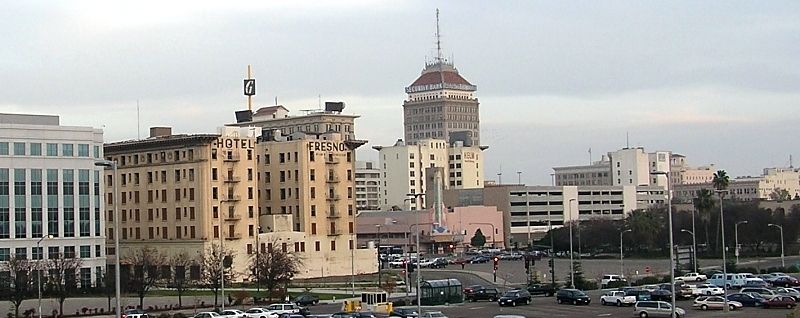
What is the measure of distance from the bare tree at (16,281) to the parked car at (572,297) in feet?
131

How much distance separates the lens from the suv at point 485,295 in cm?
10294

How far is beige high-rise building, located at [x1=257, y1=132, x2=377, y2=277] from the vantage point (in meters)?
157

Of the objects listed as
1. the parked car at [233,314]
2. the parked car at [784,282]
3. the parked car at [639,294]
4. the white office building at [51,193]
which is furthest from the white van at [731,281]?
the white office building at [51,193]

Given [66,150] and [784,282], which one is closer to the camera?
[784,282]

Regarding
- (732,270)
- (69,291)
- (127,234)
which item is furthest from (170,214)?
(732,270)

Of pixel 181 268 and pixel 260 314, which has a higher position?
pixel 181 268

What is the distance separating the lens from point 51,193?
4798 inches

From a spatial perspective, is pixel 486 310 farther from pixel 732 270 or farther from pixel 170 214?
pixel 170 214

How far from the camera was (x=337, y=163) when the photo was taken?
161250 millimetres

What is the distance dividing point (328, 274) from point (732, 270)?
5126cm

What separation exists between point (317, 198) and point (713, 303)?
264 feet

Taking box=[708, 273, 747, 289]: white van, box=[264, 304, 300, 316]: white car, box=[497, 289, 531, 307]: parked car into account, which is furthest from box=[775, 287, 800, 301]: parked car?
box=[264, 304, 300, 316]: white car

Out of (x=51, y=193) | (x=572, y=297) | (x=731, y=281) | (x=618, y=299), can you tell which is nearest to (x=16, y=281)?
(x=51, y=193)

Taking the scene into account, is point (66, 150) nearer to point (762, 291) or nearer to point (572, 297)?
point (572, 297)
